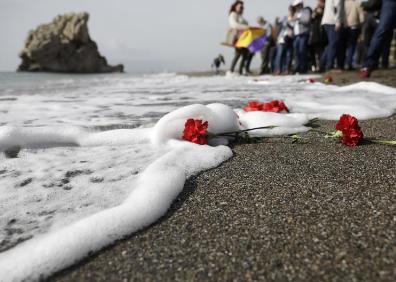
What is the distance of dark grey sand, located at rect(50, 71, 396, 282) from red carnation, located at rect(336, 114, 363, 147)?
309 mm

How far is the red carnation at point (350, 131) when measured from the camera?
5.84 feet

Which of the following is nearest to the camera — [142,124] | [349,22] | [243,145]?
[243,145]

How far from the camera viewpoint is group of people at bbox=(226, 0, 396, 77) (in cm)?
564

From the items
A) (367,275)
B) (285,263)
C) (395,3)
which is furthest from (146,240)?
(395,3)

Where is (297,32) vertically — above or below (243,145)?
above

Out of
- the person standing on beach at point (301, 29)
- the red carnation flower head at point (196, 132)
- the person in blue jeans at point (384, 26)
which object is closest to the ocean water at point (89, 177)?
the red carnation flower head at point (196, 132)

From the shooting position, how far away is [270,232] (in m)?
0.96

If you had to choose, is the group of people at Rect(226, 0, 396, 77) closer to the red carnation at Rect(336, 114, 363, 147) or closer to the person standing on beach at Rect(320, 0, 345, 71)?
the person standing on beach at Rect(320, 0, 345, 71)

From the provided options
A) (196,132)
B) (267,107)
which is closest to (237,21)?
(267,107)

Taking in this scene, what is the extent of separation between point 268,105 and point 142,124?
3.25 ft

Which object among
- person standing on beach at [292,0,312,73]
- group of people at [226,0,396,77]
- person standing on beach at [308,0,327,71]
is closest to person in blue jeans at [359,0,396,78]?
group of people at [226,0,396,77]

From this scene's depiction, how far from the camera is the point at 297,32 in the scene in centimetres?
796

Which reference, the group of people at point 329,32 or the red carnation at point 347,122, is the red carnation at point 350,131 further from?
the group of people at point 329,32

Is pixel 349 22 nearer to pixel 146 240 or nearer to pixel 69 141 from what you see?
pixel 69 141
